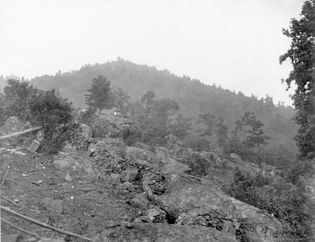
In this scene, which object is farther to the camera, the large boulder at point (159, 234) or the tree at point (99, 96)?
the tree at point (99, 96)

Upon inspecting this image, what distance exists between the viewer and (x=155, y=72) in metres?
115

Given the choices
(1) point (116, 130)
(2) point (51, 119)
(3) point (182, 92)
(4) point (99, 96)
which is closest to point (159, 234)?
(2) point (51, 119)

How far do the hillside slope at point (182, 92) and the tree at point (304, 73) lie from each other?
43462 millimetres

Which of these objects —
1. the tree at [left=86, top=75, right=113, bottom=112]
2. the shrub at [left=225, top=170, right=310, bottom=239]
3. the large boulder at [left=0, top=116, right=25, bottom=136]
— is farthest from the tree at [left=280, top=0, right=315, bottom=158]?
the tree at [left=86, top=75, right=113, bottom=112]

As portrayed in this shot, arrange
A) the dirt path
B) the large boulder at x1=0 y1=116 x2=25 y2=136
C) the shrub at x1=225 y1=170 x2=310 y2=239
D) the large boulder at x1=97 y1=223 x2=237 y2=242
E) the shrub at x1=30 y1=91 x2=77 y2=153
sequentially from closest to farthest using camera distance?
the large boulder at x1=97 y1=223 x2=237 y2=242 → the dirt path → the shrub at x1=30 y1=91 x2=77 y2=153 → the shrub at x1=225 y1=170 x2=310 y2=239 → the large boulder at x1=0 y1=116 x2=25 y2=136

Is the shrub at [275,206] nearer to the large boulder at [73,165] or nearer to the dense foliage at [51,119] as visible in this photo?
the large boulder at [73,165]

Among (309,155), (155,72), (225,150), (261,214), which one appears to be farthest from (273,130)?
(261,214)

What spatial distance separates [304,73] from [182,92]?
255 ft

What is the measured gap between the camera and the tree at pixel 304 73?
1792 cm

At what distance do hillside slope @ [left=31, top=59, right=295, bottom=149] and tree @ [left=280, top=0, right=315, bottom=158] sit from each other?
143 ft

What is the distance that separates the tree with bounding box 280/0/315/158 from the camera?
1792 cm

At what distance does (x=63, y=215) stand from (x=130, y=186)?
375cm

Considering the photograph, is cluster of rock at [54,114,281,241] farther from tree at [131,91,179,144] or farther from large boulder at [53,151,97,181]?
tree at [131,91,179,144]

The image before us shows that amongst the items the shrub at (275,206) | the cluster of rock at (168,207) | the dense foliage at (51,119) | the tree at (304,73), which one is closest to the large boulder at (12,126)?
the dense foliage at (51,119)
